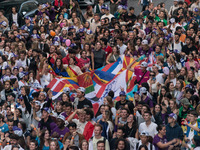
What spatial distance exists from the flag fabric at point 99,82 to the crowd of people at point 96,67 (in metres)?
0.23

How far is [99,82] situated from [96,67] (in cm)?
97

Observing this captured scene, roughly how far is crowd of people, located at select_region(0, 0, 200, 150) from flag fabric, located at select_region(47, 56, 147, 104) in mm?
226

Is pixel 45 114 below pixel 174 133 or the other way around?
the other way around

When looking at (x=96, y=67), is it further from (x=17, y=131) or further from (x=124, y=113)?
(x=17, y=131)

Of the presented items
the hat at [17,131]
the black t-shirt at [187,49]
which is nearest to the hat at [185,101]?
the hat at [17,131]

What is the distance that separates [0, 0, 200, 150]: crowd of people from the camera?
13.9m

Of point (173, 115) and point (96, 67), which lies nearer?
point (173, 115)

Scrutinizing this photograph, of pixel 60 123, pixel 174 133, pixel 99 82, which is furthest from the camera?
pixel 99 82

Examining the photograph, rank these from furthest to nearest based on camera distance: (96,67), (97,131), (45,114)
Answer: (96,67)
(45,114)
(97,131)

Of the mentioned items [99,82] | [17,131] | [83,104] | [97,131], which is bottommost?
[99,82]

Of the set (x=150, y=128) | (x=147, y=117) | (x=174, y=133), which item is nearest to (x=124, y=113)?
(x=147, y=117)

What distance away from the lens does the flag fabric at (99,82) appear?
17.8 metres

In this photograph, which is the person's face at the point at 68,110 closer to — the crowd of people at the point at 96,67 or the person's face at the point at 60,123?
the crowd of people at the point at 96,67

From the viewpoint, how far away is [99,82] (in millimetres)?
18328
